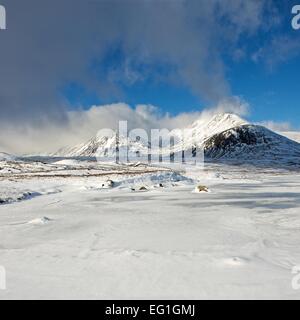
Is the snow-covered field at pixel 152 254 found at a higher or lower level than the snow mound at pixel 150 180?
lower

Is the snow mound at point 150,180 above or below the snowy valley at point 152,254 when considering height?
above

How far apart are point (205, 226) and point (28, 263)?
26.6ft

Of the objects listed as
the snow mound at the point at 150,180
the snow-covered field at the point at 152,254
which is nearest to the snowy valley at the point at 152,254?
the snow-covered field at the point at 152,254

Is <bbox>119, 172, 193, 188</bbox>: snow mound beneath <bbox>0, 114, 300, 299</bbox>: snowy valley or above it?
above

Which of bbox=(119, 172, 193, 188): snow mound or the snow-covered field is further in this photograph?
Answer: bbox=(119, 172, 193, 188): snow mound

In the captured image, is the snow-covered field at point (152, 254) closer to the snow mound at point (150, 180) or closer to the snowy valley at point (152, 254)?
the snowy valley at point (152, 254)

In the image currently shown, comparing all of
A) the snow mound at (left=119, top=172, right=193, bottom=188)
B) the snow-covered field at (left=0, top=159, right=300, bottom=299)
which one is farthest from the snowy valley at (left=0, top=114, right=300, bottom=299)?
the snow mound at (left=119, top=172, right=193, bottom=188)

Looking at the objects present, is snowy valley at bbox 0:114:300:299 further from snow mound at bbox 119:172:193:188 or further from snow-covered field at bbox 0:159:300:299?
snow mound at bbox 119:172:193:188

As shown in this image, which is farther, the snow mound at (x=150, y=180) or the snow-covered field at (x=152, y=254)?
the snow mound at (x=150, y=180)

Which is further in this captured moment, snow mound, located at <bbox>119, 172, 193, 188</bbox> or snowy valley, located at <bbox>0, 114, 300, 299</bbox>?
snow mound, located at <bbox>119, 172, 193, 188</bbox>

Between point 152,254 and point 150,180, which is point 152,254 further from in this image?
point 150,180

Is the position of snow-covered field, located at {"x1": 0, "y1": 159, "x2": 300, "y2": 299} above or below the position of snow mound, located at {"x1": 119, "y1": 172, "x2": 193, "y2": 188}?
below

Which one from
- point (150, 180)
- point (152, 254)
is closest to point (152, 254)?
point (152, 254)
